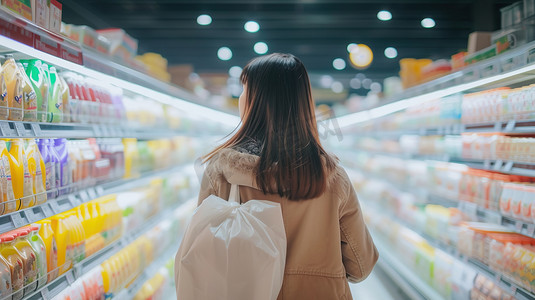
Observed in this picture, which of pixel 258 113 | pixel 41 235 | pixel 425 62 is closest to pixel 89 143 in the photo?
pixel 41 235

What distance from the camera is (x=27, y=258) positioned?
1.70m

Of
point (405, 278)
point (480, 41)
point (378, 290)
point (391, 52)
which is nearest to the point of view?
point (480, 41)

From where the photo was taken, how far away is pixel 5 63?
1.67 metres

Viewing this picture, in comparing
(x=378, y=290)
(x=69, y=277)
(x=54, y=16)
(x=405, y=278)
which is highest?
(x=54, y=16)

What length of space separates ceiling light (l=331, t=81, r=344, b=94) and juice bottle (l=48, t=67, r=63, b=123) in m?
15.7

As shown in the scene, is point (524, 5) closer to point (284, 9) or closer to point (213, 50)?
point (284, 9)

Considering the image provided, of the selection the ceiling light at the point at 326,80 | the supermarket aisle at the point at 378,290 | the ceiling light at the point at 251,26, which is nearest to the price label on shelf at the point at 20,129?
the supermarket aisle at the point at 378,290

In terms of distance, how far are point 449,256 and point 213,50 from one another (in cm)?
885

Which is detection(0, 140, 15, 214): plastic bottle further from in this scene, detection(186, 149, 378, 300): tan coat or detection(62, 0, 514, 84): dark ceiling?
detection(62, 0, 514, 84): dark ceiling

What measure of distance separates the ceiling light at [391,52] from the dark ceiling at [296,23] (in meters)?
0.14

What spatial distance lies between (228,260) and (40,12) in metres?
→ 1.42

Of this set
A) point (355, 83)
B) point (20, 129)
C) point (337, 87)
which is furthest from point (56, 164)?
point (337, 87)

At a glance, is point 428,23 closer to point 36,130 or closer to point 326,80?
point 36,130

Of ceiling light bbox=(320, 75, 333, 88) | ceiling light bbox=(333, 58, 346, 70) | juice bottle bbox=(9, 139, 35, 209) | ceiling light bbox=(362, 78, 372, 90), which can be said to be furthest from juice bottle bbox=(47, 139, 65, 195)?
ceiling light bbox=(362, 78, 372, 90)
